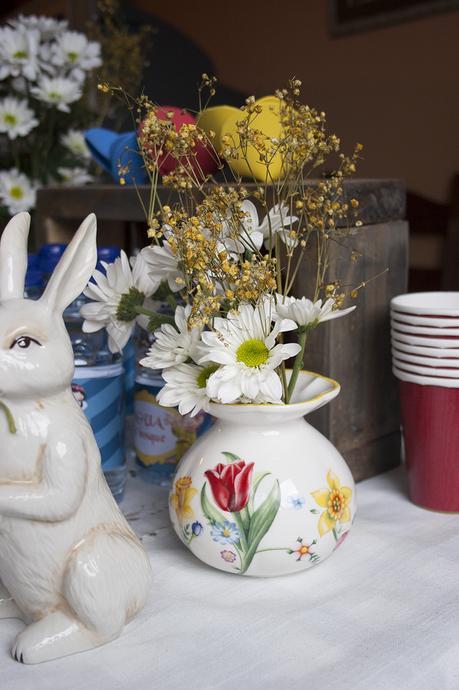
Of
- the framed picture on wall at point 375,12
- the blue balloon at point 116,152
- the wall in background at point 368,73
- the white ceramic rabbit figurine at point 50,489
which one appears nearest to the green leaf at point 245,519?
the white ceramic rabbit figurine at point 50,489

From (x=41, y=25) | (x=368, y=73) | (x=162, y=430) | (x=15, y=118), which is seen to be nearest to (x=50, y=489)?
(x=162, y=430)

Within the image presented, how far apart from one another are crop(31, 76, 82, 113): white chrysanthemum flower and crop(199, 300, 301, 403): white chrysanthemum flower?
66 centimetres

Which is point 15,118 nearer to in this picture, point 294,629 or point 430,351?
point 430,351

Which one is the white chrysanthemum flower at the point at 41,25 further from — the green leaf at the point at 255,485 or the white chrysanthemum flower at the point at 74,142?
the green leaf at the point at 255,485

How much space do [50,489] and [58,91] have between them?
2.56ft

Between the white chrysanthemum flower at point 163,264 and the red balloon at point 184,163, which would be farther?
the red balloon at point 184,163

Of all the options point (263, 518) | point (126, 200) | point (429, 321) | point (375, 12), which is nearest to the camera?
point (263, 518)

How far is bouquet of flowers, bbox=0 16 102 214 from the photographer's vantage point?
111 centimetres

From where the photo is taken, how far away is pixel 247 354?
61 centimetres

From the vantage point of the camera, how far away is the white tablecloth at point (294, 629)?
A: 51 centimetres

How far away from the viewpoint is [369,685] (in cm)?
50

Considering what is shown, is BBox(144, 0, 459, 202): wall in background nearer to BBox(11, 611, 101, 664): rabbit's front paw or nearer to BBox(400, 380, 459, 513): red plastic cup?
BBox(400, 380, 459, 513): red plastic cup

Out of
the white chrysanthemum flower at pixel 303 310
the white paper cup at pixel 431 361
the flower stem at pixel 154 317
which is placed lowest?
the white paper cup at pixel 431 361

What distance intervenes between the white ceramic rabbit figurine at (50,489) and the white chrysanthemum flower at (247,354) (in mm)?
112
